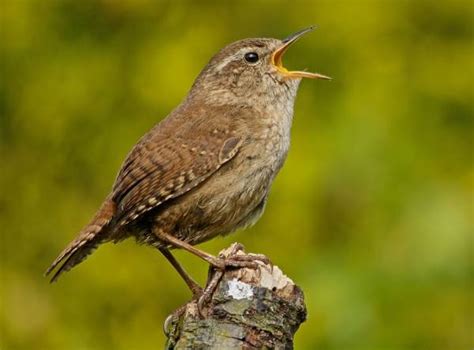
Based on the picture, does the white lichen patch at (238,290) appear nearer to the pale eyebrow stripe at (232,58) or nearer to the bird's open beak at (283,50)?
the bird's open beak at (283,50)

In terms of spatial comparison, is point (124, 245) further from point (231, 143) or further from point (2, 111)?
point (231, 143)

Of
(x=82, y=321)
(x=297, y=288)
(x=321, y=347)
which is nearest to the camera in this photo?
(x=297, y=288)

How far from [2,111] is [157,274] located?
1.26 meters

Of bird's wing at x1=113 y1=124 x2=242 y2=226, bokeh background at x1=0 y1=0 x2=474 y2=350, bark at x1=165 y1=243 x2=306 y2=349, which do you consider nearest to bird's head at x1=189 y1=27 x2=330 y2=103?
bird's wing at x1=113 y1=124 x2=242 y2=226

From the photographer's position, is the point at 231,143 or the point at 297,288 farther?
the point at 231,143

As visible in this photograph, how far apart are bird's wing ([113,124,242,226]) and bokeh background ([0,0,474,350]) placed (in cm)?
155

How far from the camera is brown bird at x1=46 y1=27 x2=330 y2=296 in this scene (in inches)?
218

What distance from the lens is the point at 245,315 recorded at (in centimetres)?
439

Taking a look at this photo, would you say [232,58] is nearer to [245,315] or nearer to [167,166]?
Answer: [167,166]

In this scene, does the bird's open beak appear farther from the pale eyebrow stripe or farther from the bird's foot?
the bird's foot

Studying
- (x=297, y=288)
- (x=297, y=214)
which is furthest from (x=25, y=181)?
(x=297, y=288)

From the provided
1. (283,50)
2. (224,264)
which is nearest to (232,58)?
(283,50)

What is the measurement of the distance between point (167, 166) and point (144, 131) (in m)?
1.99

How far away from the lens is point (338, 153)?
7500 millimetres
